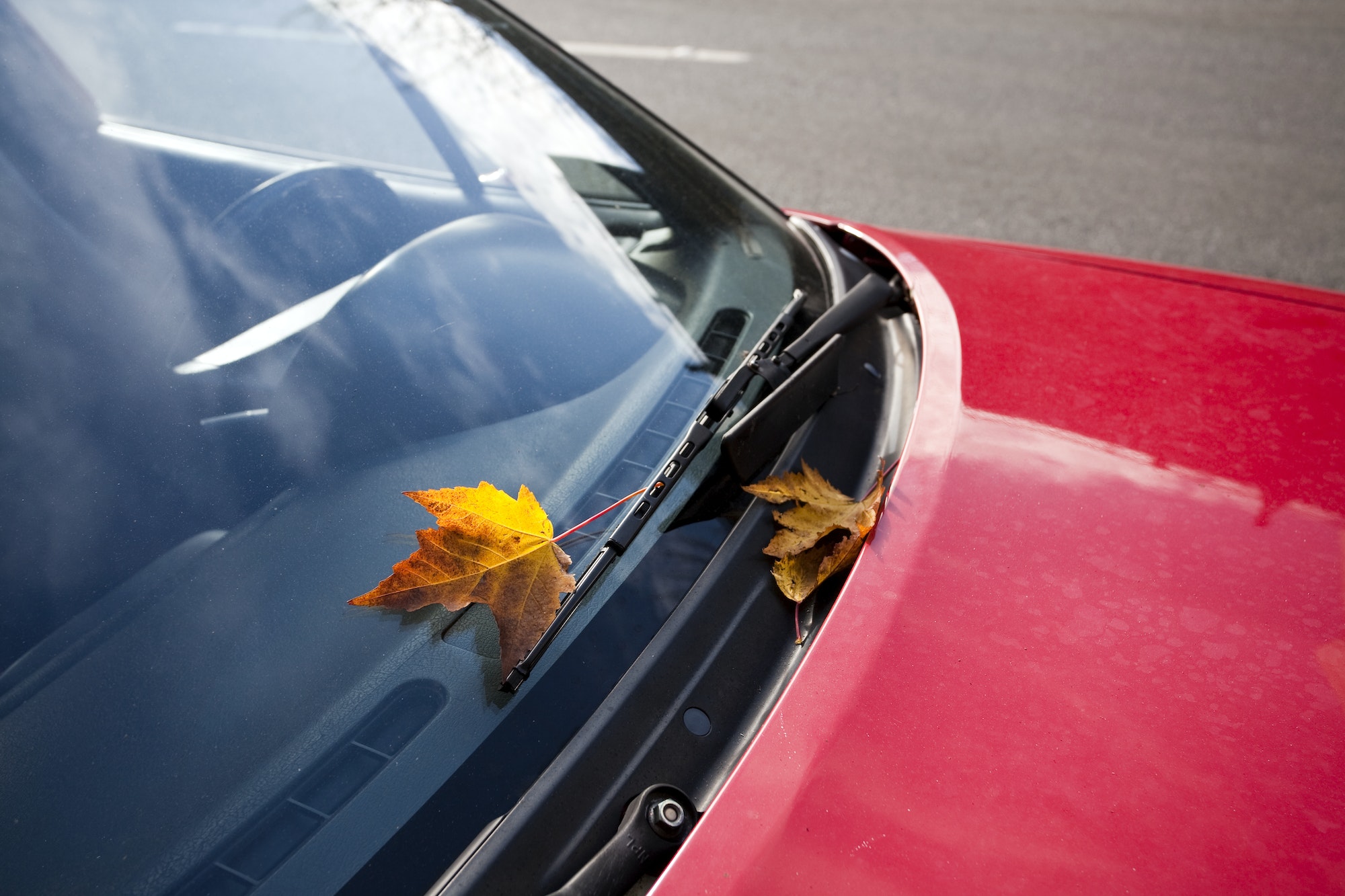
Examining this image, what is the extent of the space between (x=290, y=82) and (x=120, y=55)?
0.81ft

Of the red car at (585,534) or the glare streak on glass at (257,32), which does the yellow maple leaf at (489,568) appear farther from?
the glare streak on glass at (257,32)

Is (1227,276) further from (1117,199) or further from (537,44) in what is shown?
(1117,199)

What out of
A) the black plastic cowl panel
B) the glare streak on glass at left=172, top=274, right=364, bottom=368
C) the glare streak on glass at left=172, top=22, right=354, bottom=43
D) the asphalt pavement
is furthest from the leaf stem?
the asphalt pavement

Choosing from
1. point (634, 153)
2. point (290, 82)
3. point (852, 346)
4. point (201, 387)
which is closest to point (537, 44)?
point (634, 153)

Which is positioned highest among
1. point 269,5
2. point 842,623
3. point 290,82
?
point 269,5

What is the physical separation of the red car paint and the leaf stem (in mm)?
267

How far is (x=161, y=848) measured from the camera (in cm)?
80

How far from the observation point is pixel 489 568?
973mm

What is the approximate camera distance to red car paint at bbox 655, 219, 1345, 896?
0.77 metres

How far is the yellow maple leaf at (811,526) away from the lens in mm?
1020

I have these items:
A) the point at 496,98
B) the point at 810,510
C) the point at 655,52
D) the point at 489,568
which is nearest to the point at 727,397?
the point at 810,510

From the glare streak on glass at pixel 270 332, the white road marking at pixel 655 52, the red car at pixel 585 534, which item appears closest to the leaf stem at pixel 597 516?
the red car at pixel 585 534

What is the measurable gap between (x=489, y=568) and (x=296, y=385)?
1.06 ft

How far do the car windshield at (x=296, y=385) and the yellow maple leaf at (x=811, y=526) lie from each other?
0.08 metres
